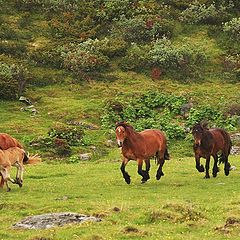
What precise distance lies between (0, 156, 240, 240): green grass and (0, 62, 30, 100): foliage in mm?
16642

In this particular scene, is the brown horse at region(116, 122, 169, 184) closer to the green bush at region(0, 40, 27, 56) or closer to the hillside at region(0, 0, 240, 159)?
the hillside at region(0, 0, 240, 159)

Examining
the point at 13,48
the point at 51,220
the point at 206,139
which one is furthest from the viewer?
the point at 13,48

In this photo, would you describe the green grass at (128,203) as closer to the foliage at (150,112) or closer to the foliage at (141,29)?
the foliage at (150,112)

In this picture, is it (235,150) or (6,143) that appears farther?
(235,150)

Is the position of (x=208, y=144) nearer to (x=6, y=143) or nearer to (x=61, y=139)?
(x=6, y=143)

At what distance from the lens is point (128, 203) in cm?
1697

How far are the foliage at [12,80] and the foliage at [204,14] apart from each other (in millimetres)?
20962

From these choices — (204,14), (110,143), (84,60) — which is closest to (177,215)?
(110,143)

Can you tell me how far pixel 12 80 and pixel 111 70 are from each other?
10.0 meters

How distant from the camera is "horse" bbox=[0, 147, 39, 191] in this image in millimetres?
19812

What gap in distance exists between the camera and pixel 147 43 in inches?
2137

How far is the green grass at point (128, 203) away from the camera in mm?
13555

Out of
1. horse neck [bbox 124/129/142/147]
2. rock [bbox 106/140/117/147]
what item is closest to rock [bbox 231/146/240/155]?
rock [bbox 106/140/117/147]

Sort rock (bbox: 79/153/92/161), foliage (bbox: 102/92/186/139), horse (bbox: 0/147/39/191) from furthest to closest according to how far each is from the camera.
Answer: foliage (bbox: 102/92/186/139)
rock (bbox: 79/153/92/161)
horse (bbox: 0/147/39/191)
